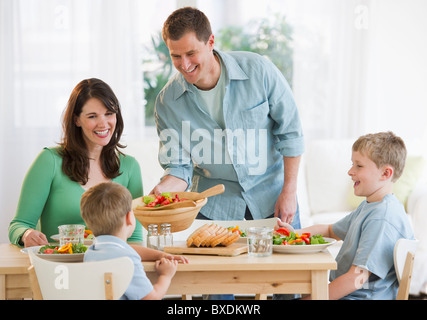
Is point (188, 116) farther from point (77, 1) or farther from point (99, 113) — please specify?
point (77, 1)

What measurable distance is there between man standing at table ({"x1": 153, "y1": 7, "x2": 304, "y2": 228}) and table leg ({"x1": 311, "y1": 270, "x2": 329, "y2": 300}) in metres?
0.69

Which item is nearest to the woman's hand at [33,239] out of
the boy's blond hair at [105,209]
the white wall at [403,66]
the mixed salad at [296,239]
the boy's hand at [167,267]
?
the boy's blond hair at [105,209]

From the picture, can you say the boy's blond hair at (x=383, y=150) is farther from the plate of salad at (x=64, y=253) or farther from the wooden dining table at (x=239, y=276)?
the plate of salad at (x=64, y=253)

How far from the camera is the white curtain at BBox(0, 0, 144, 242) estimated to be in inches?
176

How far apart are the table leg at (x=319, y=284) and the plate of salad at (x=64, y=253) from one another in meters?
0.70

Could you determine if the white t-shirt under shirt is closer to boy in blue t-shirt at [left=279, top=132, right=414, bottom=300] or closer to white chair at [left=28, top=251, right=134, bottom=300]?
boy in blue t-shirt at [left=279, top=132, right=414, bottom=300]

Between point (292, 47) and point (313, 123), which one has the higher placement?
point (292, 47)

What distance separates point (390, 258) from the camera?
1893 millimetres

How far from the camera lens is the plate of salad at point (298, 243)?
1.77 metres

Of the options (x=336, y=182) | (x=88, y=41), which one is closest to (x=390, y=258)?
(x=336, y=182)

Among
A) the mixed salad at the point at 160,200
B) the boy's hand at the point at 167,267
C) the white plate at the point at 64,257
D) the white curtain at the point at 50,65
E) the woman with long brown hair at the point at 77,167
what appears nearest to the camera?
the boy's hand at the point at 167,267

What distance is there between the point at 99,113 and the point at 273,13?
2.67 metres

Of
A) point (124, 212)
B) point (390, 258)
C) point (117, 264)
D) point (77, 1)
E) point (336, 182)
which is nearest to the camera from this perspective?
point (117, 264)

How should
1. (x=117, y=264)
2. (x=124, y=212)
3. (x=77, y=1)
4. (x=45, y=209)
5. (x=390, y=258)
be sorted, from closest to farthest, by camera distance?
(x=117, y=264) → (x=124, y=212) → (x=390, y=258) → (x=45, y=209) → (x=77, y=1)
